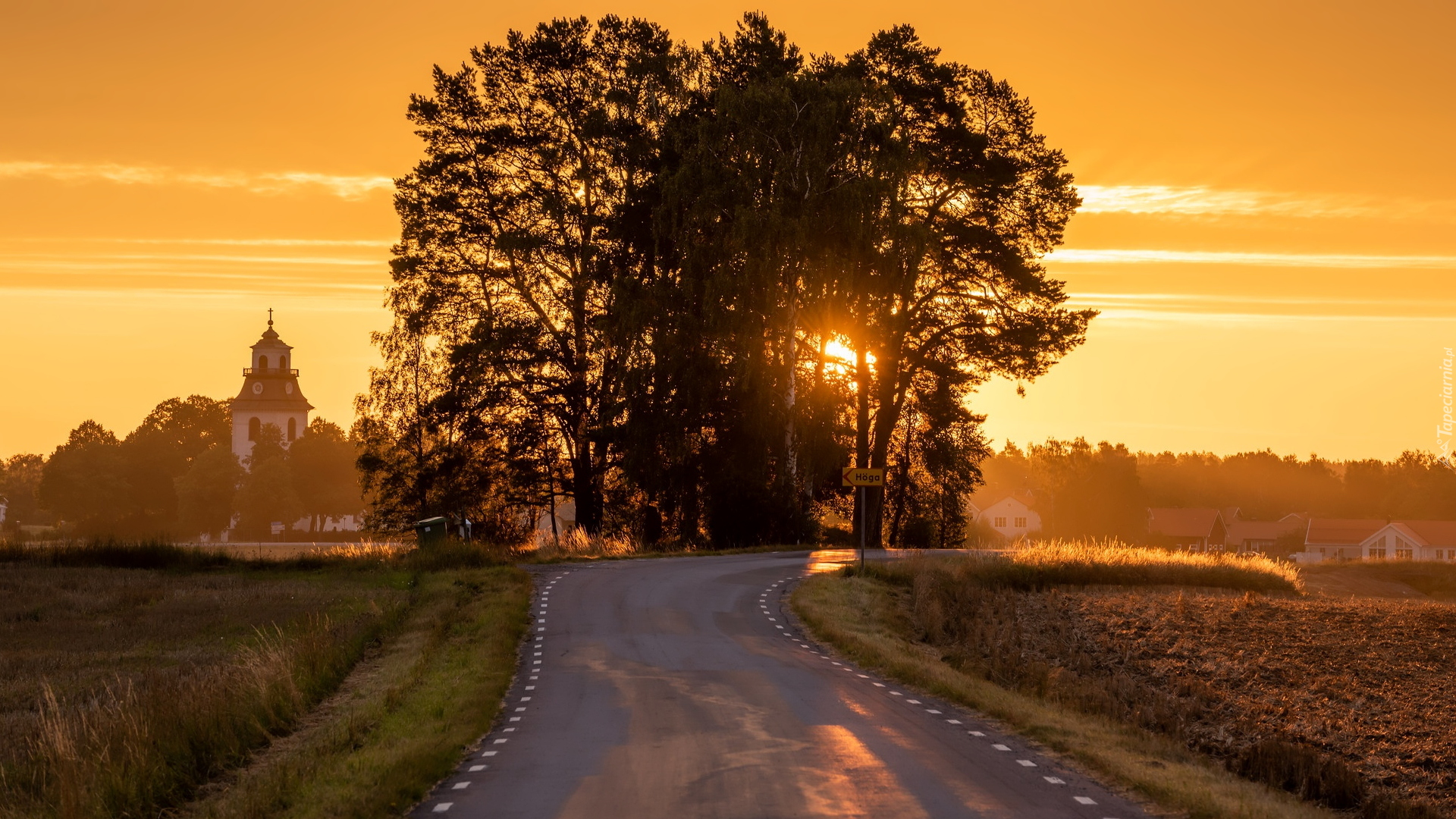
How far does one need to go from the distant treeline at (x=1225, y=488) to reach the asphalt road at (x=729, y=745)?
82.8m

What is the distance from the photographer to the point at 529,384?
5300 centimetres

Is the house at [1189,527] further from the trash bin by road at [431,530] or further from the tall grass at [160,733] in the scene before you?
the tall grass at [160,733]

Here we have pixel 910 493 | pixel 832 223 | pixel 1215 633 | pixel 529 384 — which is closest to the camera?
pixel 1215 633

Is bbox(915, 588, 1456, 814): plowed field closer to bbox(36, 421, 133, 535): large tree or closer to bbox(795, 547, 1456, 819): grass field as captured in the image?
bbox(795, 547, 1456, 819): grass field

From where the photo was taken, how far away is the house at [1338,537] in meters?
126

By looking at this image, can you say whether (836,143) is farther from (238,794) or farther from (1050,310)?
(238,794)

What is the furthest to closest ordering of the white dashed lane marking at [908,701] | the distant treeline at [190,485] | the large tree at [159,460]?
the large tree at [159,460] → the distant treeline at [190,485] → the white dashed lane marking at [908,701]

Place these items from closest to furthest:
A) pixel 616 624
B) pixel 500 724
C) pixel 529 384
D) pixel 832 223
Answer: pixel 500 724, pixel 616 624, pixel 832 223, pixel 529 384

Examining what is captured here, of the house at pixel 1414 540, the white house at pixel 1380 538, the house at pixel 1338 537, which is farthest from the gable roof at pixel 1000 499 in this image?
the house at pixel 1414 540

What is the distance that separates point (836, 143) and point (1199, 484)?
141 metres

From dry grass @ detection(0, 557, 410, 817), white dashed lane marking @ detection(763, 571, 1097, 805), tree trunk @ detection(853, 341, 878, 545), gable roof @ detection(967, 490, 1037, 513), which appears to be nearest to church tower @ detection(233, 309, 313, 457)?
gable roof @ detection(967, 490, 1037, 513)

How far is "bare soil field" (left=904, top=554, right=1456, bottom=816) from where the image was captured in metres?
16.7

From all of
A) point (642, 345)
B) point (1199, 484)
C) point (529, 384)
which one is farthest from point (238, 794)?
point (1199, 484)

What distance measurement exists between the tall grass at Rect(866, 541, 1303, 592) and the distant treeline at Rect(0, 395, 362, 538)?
9180 centimetres
